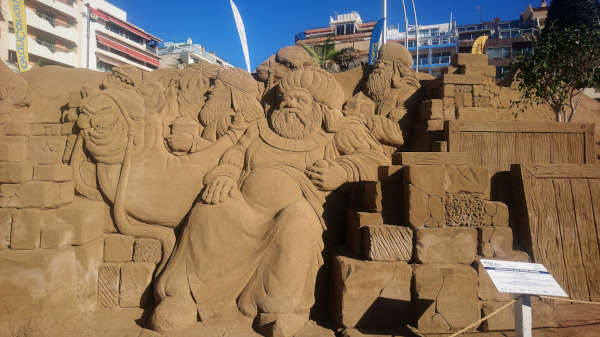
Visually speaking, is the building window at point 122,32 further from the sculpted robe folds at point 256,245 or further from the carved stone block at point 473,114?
the carved stone block at point 473,114

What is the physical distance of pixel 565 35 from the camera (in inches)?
197

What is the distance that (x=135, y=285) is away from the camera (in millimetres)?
3740

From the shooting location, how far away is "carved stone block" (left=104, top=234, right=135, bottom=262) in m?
3.84

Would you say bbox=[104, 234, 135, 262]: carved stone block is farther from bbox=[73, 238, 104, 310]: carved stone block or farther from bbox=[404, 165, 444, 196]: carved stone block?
bbox=[404, 165, 444, 196]: carved stone block

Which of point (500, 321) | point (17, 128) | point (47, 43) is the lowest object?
point (500, 321)

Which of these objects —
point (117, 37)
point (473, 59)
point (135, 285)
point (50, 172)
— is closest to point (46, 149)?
point (50, 172)

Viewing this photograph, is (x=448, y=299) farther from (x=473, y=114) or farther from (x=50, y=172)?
(x=50, y=172)

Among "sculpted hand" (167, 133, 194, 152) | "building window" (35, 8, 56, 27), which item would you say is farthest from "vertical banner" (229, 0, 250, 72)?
"building window" (35, 8, 56, 27)

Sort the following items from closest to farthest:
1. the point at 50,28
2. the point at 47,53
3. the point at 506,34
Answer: the point at 47,53 → the point at 50,28 → the point at 506,34

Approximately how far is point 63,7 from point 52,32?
2400 millimetres

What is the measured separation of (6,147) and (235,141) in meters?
2.21

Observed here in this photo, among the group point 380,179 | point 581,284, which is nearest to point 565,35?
point 581,284

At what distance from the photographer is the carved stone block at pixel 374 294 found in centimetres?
303

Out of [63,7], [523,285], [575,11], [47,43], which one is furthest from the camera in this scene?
[63,7]
